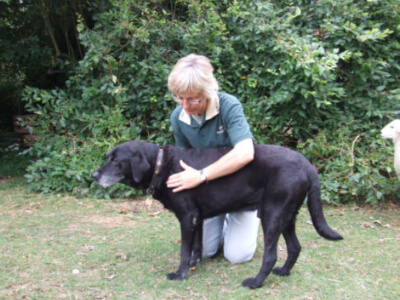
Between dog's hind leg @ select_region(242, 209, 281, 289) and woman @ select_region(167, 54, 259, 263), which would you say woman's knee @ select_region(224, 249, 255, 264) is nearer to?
woman @ select_region(167, 54, 259, 263)

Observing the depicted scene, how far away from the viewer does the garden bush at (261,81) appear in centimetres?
A: 525

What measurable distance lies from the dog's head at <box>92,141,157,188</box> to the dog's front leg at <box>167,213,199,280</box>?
48 centimetres

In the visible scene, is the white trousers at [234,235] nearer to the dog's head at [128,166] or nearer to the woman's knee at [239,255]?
the woman's knee at [239,255]

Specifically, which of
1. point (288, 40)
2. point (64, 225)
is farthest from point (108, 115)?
point (288, 40)

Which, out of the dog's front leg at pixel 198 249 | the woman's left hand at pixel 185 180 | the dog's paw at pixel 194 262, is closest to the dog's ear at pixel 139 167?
the woman's left hand at pixel 185 180

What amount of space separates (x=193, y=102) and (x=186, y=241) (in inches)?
45.0

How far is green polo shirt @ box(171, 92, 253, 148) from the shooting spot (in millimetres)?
2988

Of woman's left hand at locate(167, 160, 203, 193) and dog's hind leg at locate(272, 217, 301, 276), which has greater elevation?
woman's left hand at locate(167, 160, 203, 193)

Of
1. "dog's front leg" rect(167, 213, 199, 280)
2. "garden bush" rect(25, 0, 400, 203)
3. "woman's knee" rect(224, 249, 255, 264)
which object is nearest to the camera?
"dog's front leg" rect(167, 213, 199, 280)

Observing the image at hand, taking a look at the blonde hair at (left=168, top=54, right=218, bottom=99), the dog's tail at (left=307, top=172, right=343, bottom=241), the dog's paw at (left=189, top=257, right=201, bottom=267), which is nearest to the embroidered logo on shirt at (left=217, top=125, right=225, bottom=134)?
the blonde hair at (left=168, top=54, right=218, bottom=99)

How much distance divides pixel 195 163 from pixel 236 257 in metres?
1.00

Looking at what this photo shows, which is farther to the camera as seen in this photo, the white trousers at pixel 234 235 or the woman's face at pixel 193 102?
the white trousers at pixel 234 235

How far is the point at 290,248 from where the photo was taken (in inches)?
125

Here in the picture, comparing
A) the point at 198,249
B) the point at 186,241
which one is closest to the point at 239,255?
the point at 198,249
